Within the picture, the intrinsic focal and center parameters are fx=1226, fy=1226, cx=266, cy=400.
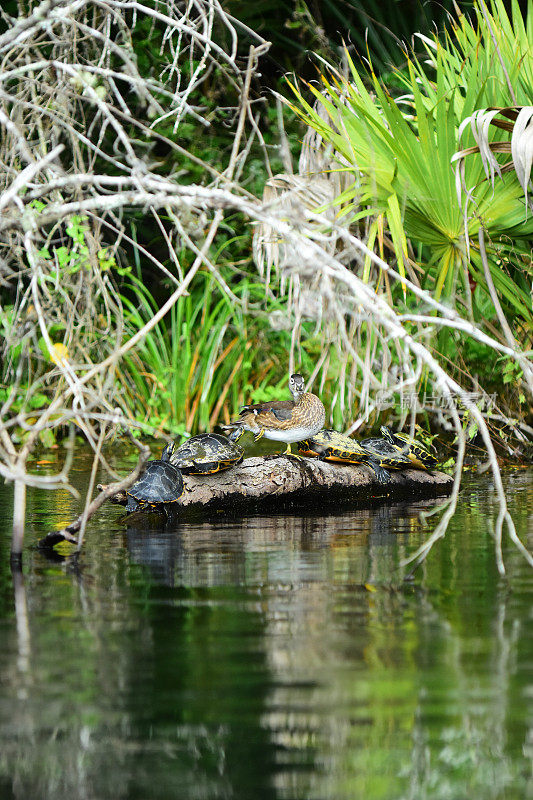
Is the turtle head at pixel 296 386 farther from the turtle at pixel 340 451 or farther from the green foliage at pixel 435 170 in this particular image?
the green foliage at pixel 435 170

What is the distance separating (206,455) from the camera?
23.4 feet

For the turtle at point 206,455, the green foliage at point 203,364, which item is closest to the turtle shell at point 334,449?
the turtle at point 206,455

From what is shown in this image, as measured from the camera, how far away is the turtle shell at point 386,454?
797 centimetres

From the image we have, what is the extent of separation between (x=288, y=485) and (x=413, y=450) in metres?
1.11

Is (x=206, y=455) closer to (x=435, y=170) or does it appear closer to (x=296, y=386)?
(x=296, y=386)

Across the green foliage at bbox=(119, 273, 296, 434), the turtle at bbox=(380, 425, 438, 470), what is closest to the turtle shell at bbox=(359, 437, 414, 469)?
the turtle at bbox=(380, 425, 438, 470)

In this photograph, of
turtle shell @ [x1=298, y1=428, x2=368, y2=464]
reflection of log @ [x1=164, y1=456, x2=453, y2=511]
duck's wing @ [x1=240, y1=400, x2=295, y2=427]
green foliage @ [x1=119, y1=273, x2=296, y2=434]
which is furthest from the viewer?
green foliage @ [x1=119, y1=273, x2=296, y2=434]

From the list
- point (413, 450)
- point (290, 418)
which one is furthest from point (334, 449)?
point (413, 450)

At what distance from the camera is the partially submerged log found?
723 cm

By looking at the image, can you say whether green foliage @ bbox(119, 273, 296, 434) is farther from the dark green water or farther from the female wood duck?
the dark green water

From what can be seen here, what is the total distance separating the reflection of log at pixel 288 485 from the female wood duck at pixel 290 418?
0.57 ft

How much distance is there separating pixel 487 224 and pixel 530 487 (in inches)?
69.1

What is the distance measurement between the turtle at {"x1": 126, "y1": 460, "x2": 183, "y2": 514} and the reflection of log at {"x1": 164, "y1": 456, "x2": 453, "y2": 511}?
0.56 ft

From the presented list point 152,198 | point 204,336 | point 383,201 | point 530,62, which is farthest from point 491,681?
point 204,336
